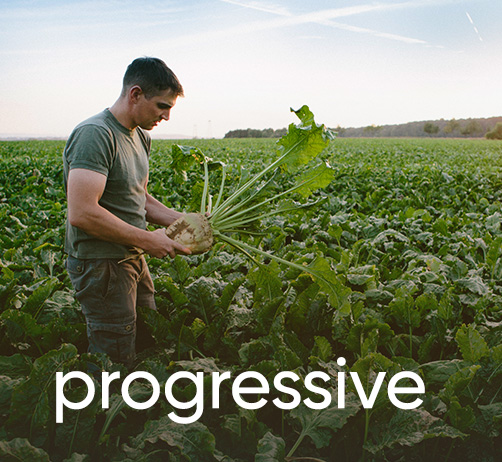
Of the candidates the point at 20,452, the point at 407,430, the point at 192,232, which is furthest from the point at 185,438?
the point at 192,232

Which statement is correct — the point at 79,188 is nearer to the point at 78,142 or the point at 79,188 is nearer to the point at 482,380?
the point at 78,142

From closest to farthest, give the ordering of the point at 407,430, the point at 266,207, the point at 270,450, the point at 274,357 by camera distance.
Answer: the point at 270,450 < the point at 407,430 < the point at 274,357 < the point at 266,207

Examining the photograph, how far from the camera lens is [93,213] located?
2266mm

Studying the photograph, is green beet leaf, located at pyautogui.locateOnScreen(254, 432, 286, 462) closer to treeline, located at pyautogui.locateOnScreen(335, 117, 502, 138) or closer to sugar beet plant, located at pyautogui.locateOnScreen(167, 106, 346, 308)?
sugar beet plant, located at pyautogui.locateOnScreen(167, 106, 346, 308)

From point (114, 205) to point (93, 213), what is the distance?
1.02 ft

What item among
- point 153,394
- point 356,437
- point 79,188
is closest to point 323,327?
point 356,437

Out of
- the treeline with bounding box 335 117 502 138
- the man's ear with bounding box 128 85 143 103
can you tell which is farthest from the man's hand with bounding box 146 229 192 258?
the treeline with bounding box 335 117 502 138

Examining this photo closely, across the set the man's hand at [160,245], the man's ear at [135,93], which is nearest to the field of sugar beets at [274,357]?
the man's hand at [160,245]

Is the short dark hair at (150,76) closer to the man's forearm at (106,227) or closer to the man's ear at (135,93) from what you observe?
the man's ear at (135,93)

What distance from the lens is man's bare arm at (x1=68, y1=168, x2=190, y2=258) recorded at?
2.23 m

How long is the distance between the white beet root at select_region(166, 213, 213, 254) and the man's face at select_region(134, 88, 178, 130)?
64cm

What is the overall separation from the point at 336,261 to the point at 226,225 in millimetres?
1542

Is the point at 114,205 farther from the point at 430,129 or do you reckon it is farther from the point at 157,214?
the point at 430,129

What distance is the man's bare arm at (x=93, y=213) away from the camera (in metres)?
2.23
